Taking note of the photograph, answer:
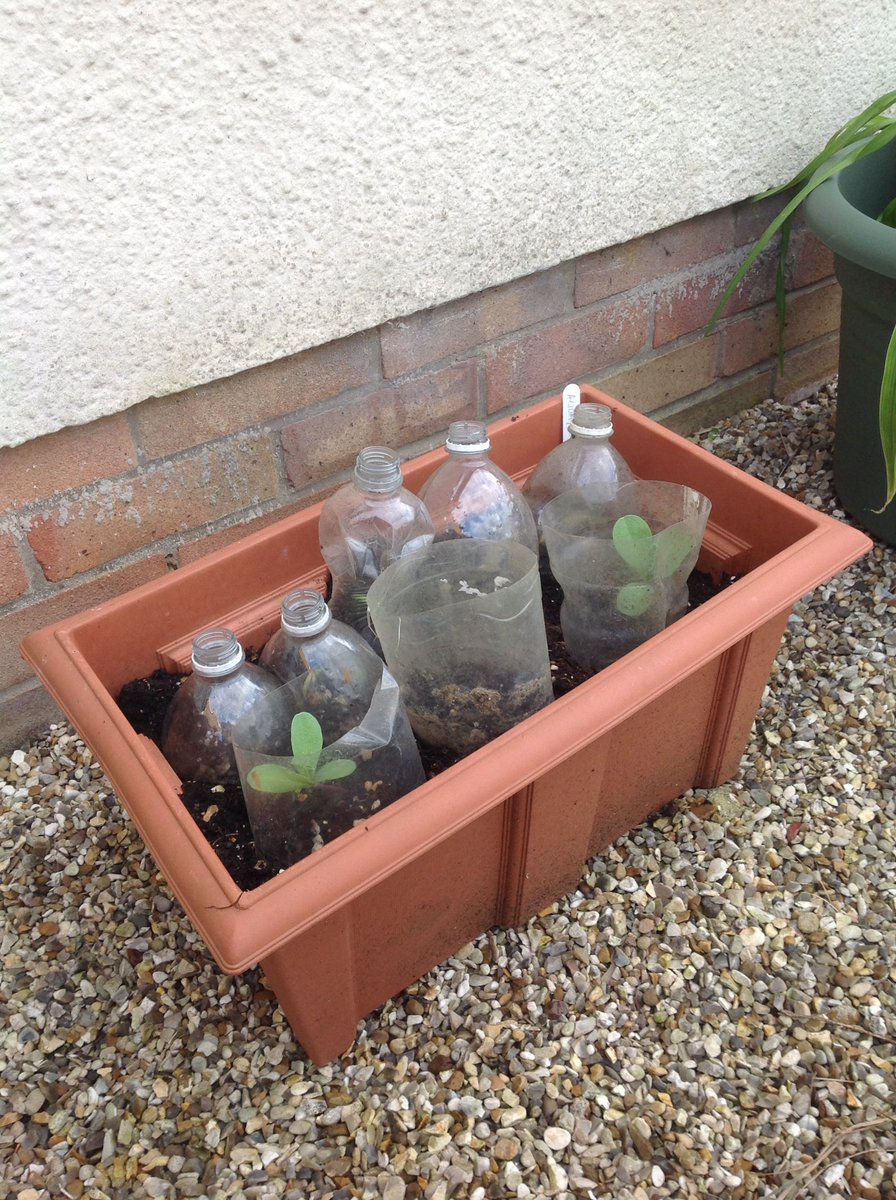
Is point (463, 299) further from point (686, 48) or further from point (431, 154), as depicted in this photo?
point (686, 48)

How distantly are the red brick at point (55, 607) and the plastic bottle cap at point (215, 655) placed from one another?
40 centimetres

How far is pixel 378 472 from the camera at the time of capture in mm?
1083

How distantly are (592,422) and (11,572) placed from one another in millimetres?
772

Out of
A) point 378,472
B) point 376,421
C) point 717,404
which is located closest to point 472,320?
point 376,421

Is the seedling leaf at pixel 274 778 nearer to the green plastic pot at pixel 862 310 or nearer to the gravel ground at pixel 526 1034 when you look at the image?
the gravel ground at pixel 526 1034

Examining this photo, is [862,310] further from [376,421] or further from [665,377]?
[376,421]

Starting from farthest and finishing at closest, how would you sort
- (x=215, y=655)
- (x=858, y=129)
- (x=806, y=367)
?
1. (x=806, y=367)
2. (x=858, y=129)
3. (x=215, y=655)

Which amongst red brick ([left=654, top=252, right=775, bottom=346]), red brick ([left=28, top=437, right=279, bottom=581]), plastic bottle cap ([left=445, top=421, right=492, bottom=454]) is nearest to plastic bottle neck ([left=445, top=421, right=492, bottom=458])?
plastic bottle cap ([left=445, top=421, right=492, bottom=454])

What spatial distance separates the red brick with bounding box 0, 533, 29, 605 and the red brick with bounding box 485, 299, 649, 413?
0.75 metres

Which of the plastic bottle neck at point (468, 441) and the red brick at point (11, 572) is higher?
the plastic bottle neck at point (468, 441)

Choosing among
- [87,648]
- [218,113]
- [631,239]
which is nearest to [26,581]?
[87,648]

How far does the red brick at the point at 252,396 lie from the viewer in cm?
125

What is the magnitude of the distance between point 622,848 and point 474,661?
1.38ft

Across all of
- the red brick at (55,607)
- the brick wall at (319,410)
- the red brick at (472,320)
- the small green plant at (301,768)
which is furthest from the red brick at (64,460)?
the small green plant at (301,768)
